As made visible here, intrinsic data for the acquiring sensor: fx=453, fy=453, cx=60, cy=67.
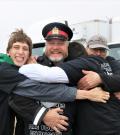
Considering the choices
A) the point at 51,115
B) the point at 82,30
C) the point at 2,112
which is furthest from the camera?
the point at 82,30

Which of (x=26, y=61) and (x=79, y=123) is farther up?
(x=26, y=61)

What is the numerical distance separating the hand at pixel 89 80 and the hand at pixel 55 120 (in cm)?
27

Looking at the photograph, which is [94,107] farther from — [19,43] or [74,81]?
[19,43]

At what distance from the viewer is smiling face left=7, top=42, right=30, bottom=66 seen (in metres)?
3.75

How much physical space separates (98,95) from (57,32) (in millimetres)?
653

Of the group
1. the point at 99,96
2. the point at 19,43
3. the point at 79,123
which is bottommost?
the point at 79,123

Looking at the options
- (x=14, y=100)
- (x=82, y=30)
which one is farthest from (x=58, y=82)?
(x=82, y=30)

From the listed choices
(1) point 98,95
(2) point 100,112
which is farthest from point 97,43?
(2) point 100,112

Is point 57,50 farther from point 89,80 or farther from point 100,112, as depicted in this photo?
point 100,112

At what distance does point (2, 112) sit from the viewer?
139 inches

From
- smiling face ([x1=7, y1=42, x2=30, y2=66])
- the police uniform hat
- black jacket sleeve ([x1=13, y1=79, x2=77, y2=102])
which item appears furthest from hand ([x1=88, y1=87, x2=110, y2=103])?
smiling face ([x1=7, y1=42, x2=30, y2=66])

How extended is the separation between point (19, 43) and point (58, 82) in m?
0.64

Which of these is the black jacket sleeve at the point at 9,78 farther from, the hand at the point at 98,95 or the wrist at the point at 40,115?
the hand at the point at 98,95

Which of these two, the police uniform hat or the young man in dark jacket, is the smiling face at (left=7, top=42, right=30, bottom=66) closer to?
the police uniform hat
